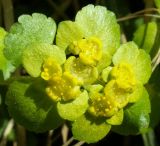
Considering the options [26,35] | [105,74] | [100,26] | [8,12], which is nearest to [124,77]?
[105,74]

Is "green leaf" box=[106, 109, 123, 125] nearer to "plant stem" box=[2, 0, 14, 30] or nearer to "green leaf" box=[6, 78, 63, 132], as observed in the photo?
"green leaf" box=[6, 78, 63, 132]

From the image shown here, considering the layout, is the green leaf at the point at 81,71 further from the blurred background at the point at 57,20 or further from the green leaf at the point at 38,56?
the blurred background at the point at 57,20

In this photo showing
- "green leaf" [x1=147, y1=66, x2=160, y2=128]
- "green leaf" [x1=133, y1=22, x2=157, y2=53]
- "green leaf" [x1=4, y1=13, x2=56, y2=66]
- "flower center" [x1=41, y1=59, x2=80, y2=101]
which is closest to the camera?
"flower center" [x1=41, y1=59, x2=80, y2=101]

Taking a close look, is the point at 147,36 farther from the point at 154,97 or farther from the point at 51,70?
the point at 51,70

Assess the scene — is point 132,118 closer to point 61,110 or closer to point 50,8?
point 61,110

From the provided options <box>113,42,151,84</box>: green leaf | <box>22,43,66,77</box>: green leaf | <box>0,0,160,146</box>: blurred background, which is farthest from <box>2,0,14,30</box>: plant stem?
<box>113,42,151,84</box>: green leaf
